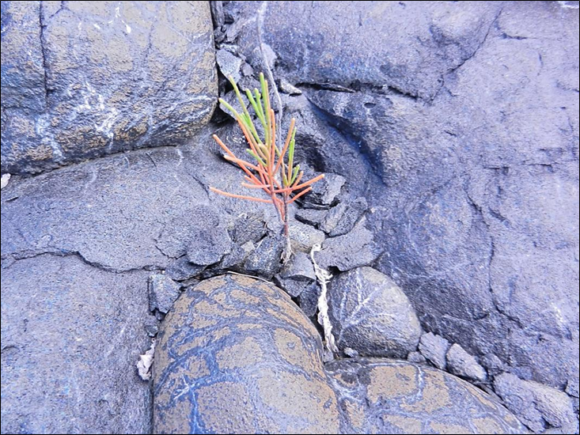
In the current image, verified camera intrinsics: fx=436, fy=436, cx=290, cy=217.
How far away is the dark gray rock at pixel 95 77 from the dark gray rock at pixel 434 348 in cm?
131

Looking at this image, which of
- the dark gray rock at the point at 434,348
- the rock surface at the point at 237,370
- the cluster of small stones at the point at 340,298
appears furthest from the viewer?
the dark gray rock at the point at 434,348

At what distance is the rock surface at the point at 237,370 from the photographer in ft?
4.02

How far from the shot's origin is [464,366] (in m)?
1.61

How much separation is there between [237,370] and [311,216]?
82 cm

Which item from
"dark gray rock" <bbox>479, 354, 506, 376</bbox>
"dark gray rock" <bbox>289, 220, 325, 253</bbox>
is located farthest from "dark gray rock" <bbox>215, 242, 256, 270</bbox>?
"dark gray rock" <bbox>479, 354, 506, 376</bbox>

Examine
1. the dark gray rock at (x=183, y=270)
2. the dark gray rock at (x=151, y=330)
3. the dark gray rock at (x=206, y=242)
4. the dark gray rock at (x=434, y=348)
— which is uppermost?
the dark gray rock at (x=206, y=242)

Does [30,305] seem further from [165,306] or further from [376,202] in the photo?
[376,202]

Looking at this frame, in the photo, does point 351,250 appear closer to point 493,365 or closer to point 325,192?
point 325,192

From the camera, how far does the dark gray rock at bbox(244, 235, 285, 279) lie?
5.50ft

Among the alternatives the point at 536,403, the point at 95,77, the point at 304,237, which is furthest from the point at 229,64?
the point at 536,403

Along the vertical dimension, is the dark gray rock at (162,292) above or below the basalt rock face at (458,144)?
below

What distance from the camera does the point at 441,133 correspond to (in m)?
1.85

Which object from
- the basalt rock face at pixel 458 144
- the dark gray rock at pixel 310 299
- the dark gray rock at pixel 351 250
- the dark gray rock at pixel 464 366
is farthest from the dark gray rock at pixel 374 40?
the dark gray rock at pixel 464 366

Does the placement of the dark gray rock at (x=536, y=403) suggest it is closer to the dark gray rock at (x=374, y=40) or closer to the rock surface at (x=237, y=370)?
the rock surface at (x=237, y=370)
